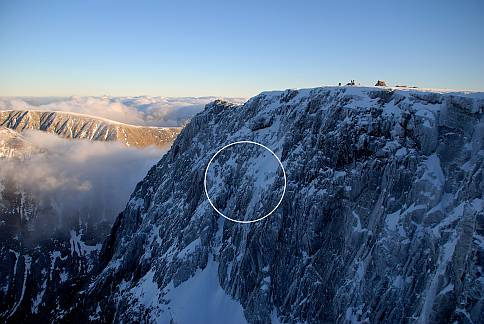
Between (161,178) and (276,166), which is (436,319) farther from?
(161,178)

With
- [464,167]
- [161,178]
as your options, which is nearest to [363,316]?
[464,167]

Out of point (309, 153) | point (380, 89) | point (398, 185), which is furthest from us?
point (309, 153)

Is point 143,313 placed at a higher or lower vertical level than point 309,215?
lower

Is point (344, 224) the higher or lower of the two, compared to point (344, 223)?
lower
